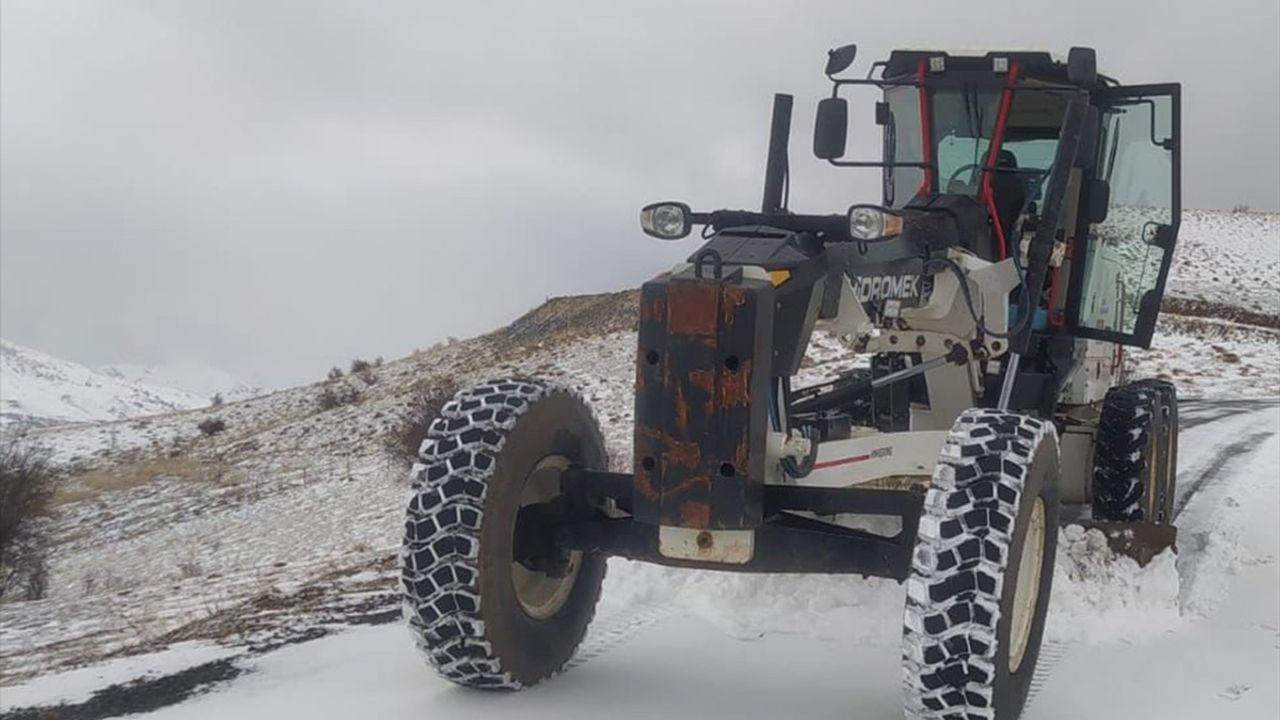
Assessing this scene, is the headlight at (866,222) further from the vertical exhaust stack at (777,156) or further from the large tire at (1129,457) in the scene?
the large tire at (1129,457)

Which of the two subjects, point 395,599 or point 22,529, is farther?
point 22,529

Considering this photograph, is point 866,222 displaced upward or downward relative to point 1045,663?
upward

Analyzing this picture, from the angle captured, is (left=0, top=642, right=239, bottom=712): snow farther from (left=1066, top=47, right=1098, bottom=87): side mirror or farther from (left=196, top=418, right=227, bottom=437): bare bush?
(left=196, top=418, right=227, bottom=437): bare bush

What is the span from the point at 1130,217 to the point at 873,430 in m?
1.96

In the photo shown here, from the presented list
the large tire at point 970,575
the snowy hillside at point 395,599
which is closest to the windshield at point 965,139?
the snowy hillside at point 395,599

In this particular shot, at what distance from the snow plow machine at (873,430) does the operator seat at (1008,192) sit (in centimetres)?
2

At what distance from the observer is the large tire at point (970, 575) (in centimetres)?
382

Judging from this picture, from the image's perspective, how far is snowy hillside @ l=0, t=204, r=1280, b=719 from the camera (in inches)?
201

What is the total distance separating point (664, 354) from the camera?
13.8ft

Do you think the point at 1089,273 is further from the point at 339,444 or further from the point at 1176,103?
the point at 339,444

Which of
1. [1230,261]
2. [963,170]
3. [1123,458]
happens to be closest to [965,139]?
[963,170]

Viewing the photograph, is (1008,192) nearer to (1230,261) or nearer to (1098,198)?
(1098,198)

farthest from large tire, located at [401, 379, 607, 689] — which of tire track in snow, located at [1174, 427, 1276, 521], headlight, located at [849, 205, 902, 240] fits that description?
tire track in snow, located at [1174, 427, 1276, 521]

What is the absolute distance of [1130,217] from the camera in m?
7.39
